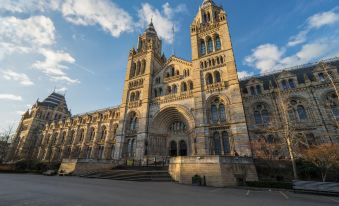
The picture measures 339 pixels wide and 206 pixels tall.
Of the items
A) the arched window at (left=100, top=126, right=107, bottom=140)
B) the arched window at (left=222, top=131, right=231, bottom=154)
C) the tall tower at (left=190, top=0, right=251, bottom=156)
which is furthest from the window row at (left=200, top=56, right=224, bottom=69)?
the arched window at (left=100, top=126, right=107, bottom=140)

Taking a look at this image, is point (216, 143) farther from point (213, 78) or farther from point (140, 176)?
point (140, 176)

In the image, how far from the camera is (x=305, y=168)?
57.7 feet

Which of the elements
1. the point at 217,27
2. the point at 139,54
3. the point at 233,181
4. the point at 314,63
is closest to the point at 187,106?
the point at 233,181

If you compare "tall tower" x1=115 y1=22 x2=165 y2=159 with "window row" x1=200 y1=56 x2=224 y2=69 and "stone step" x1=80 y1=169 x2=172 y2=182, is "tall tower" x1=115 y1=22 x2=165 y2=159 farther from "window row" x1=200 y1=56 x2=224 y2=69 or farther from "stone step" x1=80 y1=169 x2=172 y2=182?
"window row" x1=200 y1=56 x2=224 y2=69

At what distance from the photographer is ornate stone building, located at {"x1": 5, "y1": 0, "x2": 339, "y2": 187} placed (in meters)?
23.6

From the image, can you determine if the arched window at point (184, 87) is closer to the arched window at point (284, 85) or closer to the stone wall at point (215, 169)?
the stone wall at point (215, 169)

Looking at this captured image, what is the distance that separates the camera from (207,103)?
26.5 meters

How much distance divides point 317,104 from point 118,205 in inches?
1162

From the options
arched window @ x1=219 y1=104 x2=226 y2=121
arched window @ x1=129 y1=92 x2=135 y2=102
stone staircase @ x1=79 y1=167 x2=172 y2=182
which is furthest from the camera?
arched window @ x1=129 y1=92 x2=135 y2=102

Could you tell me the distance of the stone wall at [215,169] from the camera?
15531 mm

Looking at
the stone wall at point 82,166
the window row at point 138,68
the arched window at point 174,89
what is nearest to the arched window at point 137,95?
the window row at point 138,68

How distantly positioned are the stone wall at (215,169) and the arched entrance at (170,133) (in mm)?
10269

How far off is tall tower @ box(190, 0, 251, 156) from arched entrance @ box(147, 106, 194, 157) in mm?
3465

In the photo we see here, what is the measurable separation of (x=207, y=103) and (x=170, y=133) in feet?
29.5
